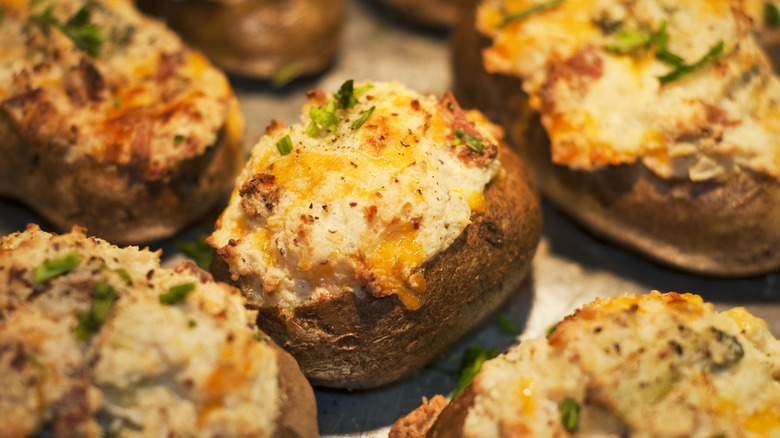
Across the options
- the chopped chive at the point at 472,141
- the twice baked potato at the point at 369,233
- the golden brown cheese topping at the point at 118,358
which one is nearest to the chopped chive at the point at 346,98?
the twice baked potato at the point at 369,233

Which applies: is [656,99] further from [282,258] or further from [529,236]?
[282,258]

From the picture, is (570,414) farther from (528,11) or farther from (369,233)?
(528,11)

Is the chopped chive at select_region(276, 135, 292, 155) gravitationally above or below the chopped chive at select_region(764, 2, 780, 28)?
below

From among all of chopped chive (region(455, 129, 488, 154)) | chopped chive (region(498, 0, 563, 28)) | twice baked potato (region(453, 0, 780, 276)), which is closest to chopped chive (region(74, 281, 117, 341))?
chopped chive (region(455, 129, 488, 154))

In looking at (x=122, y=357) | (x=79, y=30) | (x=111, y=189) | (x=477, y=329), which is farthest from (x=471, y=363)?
(x=79, y=30)

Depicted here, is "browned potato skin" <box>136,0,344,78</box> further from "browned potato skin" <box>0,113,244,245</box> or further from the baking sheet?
"browned potato skin" <box>0,113,244,245</box>

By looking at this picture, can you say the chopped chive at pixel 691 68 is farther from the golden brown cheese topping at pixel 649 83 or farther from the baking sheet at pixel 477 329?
the baking sheet at pixel 477 329

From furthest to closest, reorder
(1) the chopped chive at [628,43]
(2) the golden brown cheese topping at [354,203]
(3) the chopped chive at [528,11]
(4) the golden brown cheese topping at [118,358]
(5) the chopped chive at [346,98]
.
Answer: (3) the chopped chive at [528,11], (1) the chopped chive at [628,43], (5) the chopped chive at [346,98], (2) the golden brown cheese topping at [354,203], (4) the golden brown cheese topping at [118,358]
